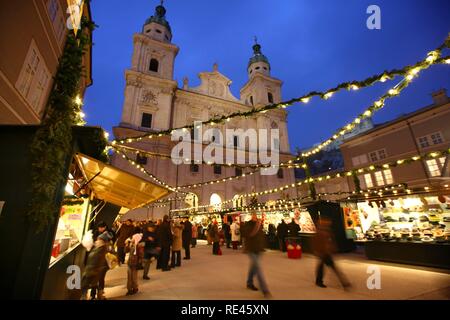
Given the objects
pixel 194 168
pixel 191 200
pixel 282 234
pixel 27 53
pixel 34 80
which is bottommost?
pixel 282 234

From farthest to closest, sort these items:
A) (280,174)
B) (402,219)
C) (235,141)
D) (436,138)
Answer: (280,174), (235,141), (436,138), (402,219)

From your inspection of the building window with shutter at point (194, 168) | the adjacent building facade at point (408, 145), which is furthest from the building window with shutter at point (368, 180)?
the building window with shutter at point (194, 168)

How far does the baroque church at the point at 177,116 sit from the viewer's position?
26.2m

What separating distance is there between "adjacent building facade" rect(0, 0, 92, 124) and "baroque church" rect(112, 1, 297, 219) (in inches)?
563

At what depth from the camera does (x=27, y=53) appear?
324 inches

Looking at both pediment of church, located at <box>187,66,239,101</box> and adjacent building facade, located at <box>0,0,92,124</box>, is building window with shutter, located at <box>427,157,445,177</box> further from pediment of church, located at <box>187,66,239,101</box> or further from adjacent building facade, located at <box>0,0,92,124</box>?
adjacent building facade, located at <box>0,0,92,124</box>

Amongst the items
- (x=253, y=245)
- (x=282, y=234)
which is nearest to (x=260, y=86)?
(x=282, y=234)

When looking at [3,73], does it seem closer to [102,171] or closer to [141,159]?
[102,171]

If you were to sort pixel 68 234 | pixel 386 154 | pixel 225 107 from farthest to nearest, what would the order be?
pixel 225 107 < pixel 386 154 < pixel 68 234

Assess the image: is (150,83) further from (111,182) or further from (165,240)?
(111,182)

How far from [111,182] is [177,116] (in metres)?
26.2
